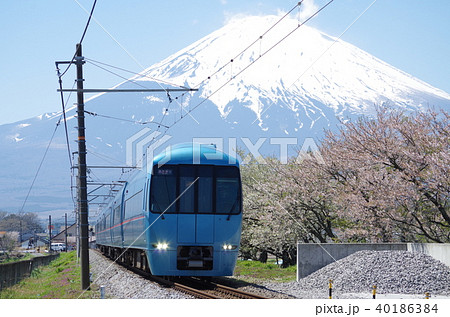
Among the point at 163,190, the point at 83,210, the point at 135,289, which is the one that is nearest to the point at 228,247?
the point at 163,190

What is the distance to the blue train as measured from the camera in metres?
17.4

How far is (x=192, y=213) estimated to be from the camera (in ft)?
57.3

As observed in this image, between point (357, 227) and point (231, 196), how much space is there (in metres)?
10.6

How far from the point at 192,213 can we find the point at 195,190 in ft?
2.08

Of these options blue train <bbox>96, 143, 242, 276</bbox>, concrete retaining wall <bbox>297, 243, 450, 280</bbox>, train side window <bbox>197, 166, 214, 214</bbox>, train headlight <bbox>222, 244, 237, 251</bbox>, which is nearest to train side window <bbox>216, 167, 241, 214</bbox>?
blue train <bbox>96, 143, 242, 276</bbox>

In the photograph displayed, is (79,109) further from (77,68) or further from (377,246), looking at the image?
(377,246)

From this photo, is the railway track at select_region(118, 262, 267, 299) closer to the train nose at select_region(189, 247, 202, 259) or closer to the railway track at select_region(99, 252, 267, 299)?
the railway track at select_region(99, 252, 267, 299)

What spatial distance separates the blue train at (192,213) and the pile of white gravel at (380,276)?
2.22 m

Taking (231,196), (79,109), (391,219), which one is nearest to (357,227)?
(391,219)

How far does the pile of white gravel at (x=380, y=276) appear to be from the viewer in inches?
701

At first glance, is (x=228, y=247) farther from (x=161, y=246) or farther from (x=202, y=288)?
(x=161, y=246)

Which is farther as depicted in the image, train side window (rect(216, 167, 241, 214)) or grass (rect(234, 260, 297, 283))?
grass (rect(234, 260, 297, 283))

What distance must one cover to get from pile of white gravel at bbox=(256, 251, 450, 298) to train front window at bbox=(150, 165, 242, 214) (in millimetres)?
2911

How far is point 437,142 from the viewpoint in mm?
22719
